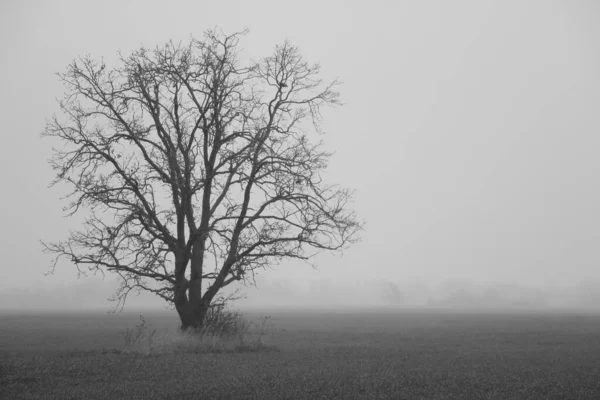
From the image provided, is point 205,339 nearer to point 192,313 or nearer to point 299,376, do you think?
point 192,313

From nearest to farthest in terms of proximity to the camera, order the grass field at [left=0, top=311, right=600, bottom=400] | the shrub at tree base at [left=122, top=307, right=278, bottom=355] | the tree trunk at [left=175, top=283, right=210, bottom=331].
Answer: the grass field at [left=0, top=311, right=600, bottom=400] < the shrub at tree base at [left=122, top=307, right=278, bottom=355] < the tree trunk at [left=175, top=283, right=210, bottom=331]

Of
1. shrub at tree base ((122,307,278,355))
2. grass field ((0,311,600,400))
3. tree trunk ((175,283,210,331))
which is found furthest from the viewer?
tree trunk ((175,283,210,331))

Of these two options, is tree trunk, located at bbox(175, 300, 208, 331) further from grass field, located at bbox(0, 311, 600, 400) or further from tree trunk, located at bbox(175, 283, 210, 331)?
grass field, located at bbox(0, 311, 600, 400)

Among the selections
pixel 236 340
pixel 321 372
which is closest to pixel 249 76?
pixel 236 340

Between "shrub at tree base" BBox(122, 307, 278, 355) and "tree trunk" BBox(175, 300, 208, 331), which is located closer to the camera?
"shrub at tree base" BBox(122, 307, 278, 355)

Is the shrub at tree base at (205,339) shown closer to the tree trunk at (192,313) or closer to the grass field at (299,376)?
the tree trunk at (192,313)

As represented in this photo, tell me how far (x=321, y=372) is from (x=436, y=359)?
638 cm

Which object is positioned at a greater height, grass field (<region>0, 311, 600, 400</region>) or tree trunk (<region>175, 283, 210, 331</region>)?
tree trunk (<region>175, 283, 210, 331</region>)

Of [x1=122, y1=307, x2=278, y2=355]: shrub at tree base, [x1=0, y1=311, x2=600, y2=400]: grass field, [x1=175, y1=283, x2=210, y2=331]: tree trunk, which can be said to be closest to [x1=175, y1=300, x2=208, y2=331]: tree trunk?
[x1=175, y1=283, x2=210, y2=331]: tree trunk

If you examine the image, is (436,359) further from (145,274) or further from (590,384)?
(145,274)

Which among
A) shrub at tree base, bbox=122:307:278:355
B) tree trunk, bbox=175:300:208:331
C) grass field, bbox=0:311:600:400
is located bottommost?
grass field, bbox=0:311:600:400

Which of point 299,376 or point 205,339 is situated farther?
point 205,339

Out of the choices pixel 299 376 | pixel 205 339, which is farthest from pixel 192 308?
pixel 299 376

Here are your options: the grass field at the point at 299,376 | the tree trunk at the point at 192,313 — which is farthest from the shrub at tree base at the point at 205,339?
the grass field at the point at 299,376
